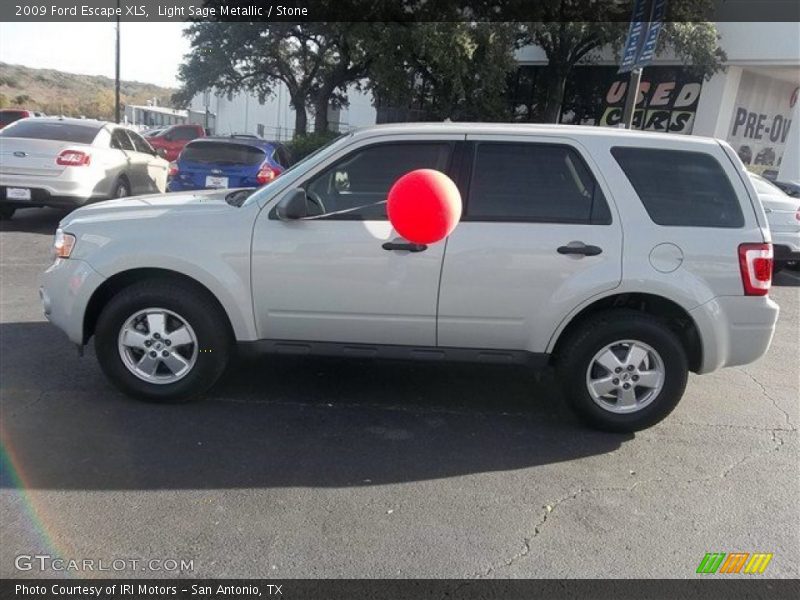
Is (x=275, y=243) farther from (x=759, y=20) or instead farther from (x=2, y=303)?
(x=759, y=20)

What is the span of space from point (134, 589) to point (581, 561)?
6.26ft

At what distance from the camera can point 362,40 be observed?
57.0 feet

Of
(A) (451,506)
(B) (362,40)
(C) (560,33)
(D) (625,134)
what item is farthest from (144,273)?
(C) (560,33)

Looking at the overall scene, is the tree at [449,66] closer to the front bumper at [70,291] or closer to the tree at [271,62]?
the tree at [271,62]

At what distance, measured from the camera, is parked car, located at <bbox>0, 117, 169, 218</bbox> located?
8844 mm

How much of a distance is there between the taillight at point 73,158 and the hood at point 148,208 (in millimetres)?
5368

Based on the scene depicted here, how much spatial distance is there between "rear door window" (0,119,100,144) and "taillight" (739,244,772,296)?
29.8 ft

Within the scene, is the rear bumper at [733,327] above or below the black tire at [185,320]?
above

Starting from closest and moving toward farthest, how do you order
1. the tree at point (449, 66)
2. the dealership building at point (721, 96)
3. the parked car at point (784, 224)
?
the parked car at point (784, 224)
the tree at point (449, 66)
the dealership building at point (721, 96)

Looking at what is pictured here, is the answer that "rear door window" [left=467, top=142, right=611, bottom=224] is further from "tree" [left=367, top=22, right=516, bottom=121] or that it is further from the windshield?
"tree" [left=367, top=22, right=516, bottom=121]

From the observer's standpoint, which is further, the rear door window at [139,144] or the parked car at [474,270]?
the rear door window at [139,144]

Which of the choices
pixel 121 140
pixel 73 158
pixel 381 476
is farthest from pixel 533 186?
pixel 121 140

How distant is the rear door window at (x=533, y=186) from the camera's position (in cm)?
387

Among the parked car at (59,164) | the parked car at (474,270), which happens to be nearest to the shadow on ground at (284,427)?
the parked car at (474,270)
